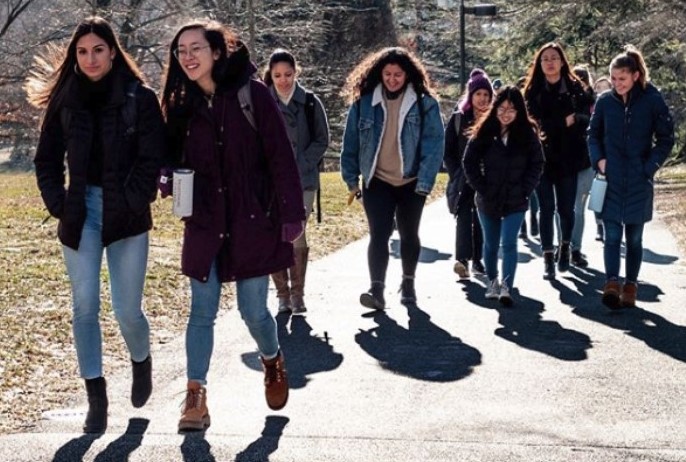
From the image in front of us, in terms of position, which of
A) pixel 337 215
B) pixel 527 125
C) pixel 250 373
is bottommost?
pixel 337 215

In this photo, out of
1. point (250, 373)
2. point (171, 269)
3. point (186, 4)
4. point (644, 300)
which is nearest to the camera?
point (250, 373)

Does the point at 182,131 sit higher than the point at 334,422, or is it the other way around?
the point at 182,131

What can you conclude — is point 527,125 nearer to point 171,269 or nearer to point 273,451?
point 171,269

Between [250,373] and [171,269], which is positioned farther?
[171,269]

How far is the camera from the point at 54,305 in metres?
9.32

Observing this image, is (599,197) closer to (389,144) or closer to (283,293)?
(389,144)

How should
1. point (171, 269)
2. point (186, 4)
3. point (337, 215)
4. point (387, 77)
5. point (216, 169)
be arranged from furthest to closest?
point (186, 4)
point (337, 215)
point (171, 269)
point (387, 77)
point (216, 169)

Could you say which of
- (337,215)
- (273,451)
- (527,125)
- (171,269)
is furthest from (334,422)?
(337,215)

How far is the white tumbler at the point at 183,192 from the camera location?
18.4ft

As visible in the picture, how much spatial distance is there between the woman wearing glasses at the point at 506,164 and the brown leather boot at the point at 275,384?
12.6ft

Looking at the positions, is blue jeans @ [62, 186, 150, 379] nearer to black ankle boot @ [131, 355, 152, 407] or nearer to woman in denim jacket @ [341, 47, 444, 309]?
black ankle boot @ [131, 355, 152, 407]

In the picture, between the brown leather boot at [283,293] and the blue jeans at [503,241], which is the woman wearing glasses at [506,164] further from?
the brown leather boot at [283,293]

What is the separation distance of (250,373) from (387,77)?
2797mm

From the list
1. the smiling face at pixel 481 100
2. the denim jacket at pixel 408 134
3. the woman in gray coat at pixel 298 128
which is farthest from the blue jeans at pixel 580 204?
the woman in gray coat at pixel 298 128
